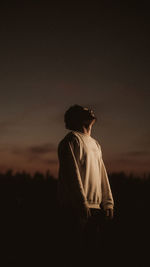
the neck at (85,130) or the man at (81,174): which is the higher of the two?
the neck at (85,130)

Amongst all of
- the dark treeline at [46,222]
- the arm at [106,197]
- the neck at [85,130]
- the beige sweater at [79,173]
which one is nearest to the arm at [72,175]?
the beige sweater at [79,173]

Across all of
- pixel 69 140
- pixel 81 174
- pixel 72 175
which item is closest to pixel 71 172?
pixel 72 175

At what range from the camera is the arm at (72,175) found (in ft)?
10.0

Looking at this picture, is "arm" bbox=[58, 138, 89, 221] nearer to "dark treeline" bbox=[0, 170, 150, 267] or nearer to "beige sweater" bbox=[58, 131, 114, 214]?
"beige sweater" bbox=[58, 131, 114, 214]

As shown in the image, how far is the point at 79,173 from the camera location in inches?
126

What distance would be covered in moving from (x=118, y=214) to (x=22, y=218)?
6.76 feet

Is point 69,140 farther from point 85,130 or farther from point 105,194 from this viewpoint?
point 105,194

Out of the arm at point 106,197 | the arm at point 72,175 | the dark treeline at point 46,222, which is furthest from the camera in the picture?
the dark treeline at point 46,222

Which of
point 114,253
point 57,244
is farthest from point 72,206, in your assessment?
point 114,253

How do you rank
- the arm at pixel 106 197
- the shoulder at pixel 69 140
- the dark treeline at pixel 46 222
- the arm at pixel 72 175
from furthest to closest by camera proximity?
1. the dark treeline at pixel 46 222
2. the arm at pixel 106 197
3. the shoulder at pixel 69 140
4. the arm at pixel 72 175

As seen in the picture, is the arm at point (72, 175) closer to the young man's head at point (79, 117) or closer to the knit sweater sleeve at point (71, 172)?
the knit sweater sleeve at point (71, 172)

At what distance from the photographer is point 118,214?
632 centimetres

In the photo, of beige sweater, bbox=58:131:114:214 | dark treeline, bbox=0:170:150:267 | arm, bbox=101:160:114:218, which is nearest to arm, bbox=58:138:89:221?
beige sweater, bbox=58:131:114:214

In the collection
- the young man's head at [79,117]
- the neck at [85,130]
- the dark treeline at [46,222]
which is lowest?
the dark treeline at [46,222]
